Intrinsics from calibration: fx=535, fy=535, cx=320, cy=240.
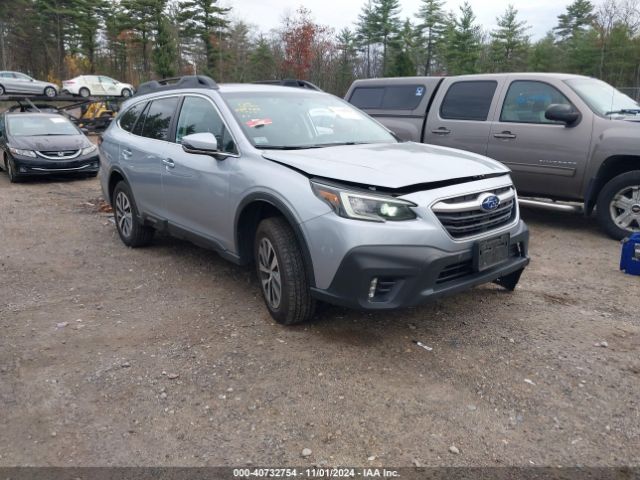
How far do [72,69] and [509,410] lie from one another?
5551 centimetres

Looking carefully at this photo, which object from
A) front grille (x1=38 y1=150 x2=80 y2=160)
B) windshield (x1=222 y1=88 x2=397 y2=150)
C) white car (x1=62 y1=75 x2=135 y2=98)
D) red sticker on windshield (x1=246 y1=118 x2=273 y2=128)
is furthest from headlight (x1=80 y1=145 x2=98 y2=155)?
white car (x1=62 y1=75 x2=135 y2=98)

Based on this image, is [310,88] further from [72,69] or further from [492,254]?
[72,69]

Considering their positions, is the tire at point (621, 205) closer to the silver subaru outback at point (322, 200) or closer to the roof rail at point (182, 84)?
the silver subaru outback at point (322, 200)

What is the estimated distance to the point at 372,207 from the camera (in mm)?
3273

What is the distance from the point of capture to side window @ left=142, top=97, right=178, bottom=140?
519 centimetres

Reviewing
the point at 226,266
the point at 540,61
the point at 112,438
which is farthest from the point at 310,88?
the point at 540,61

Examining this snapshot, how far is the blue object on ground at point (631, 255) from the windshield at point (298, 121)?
2384mm

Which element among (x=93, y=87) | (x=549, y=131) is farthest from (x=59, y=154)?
(x=93, y=87)

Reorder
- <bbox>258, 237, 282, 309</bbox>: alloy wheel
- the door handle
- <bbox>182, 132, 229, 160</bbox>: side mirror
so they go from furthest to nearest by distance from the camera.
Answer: the door handle → <bbox>182, 132, 229, 160</bbox>: side mirror → <bbox>258, 237, 282, 309</bbox>: alloy wheel

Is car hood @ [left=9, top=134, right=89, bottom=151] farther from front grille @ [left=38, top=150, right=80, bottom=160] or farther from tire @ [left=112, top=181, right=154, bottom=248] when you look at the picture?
tire @ [left=112, top=181, right=154, bottom=248]

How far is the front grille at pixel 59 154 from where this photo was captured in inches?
438

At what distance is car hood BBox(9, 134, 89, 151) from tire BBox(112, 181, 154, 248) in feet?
19.5

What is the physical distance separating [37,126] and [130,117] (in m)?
7.30

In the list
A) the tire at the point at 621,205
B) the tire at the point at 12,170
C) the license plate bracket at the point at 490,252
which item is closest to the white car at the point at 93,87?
the tire at the point at 12,170
